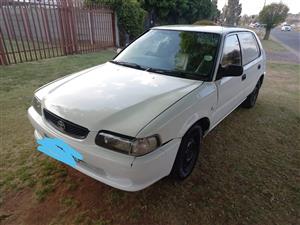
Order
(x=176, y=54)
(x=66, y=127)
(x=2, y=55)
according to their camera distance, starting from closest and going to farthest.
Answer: (x=66, y=127) < (x=176, y=54) < (x=2, y=55)

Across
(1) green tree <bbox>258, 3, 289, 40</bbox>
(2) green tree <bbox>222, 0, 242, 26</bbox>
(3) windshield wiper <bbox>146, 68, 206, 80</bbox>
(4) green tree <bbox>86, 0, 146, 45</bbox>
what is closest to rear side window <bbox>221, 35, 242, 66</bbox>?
(3) windshield wiper <bbox>146, 68, 206, 80</bbox>

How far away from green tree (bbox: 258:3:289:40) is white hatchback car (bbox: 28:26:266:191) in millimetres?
25024

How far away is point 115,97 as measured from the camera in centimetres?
215

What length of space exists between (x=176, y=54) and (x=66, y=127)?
1611 mm

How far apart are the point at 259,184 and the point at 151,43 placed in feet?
7.47

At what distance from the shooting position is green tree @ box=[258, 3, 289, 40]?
23.4 metres

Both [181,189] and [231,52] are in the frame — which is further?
[231,52]

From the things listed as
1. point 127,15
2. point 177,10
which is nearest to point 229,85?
point 127,15

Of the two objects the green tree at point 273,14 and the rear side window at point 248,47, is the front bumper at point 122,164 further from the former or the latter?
the green tree at point 273,14

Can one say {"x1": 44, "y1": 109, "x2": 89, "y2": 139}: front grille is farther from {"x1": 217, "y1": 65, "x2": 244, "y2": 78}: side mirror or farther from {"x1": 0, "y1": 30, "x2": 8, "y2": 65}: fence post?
{"x1": 0, "y1": 30, "x2": 8, "y2": 65}: fence post

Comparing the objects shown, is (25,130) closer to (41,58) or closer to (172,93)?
(172,93)

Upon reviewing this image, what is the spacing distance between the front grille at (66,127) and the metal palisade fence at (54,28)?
6019mm

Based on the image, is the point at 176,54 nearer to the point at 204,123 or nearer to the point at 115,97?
the point at 204,123

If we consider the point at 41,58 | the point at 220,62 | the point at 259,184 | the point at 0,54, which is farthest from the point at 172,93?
the point at 41,58
